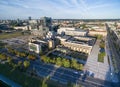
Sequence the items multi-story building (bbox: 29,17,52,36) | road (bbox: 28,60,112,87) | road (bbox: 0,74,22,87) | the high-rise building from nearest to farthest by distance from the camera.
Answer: road (bbox: 0,74,22,87)
road (bbox: 28,60,112,87)
the high-rise building
multi-story building (bbox: 29,17,52,36)

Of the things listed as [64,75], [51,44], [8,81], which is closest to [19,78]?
[8,81]

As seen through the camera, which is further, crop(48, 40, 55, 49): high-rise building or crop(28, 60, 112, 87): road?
crop(48, 40, 55, 49): high-rise building

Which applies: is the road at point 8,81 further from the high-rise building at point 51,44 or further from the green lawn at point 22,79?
the high-rise building at point 51,44

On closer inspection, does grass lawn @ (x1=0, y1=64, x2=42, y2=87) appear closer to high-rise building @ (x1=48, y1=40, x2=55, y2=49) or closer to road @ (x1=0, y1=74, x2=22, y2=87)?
road @ (x1=0, y1=74, x2=22, y2=87)

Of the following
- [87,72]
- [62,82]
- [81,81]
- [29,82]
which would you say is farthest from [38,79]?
[87,72]

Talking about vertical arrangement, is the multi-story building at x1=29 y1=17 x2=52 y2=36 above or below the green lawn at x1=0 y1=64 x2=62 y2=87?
above

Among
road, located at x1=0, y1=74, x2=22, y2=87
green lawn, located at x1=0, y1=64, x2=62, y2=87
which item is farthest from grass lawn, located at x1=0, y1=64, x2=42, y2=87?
road, located at x1=0, y1=74, x2=22, y2=87

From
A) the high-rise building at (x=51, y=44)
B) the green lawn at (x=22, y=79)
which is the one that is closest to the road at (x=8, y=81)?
the green lawn at (x=22, y=79)

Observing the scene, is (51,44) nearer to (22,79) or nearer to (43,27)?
(22,79)
